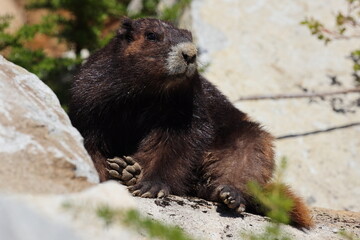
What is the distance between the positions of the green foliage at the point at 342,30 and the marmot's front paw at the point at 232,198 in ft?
13.8

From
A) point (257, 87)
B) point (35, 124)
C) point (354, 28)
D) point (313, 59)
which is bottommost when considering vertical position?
point (35, 124)

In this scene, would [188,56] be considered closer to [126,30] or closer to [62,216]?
[126,30]

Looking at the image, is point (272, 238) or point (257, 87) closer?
point (272, 238)

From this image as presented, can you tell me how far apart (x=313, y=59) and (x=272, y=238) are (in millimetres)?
6726

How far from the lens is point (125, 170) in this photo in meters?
6.47

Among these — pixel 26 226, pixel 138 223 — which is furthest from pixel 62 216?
pixel 138 223

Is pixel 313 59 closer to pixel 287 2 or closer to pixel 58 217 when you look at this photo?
pixel 287 2

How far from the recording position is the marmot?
6.66m

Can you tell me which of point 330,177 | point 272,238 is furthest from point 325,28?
point 272,238

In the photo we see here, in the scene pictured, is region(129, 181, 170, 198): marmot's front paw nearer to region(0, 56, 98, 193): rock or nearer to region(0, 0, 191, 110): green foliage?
region(0, 56, 98, 193): rock

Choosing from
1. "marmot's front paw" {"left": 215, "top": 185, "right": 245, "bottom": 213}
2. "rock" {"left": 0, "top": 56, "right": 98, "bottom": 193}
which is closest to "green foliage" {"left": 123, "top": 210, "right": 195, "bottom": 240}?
"rock" {"left": 0, "top": 56, "right": 98, "bottom": 193}

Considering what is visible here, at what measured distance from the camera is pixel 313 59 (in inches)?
422

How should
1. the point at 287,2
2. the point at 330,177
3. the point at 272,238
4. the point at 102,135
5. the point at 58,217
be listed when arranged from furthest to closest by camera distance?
the point at 287,2, the point at 330,177, the point at 102,135, the point at 272,238, the point at 58,217

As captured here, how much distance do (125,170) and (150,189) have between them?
14.9 inches
